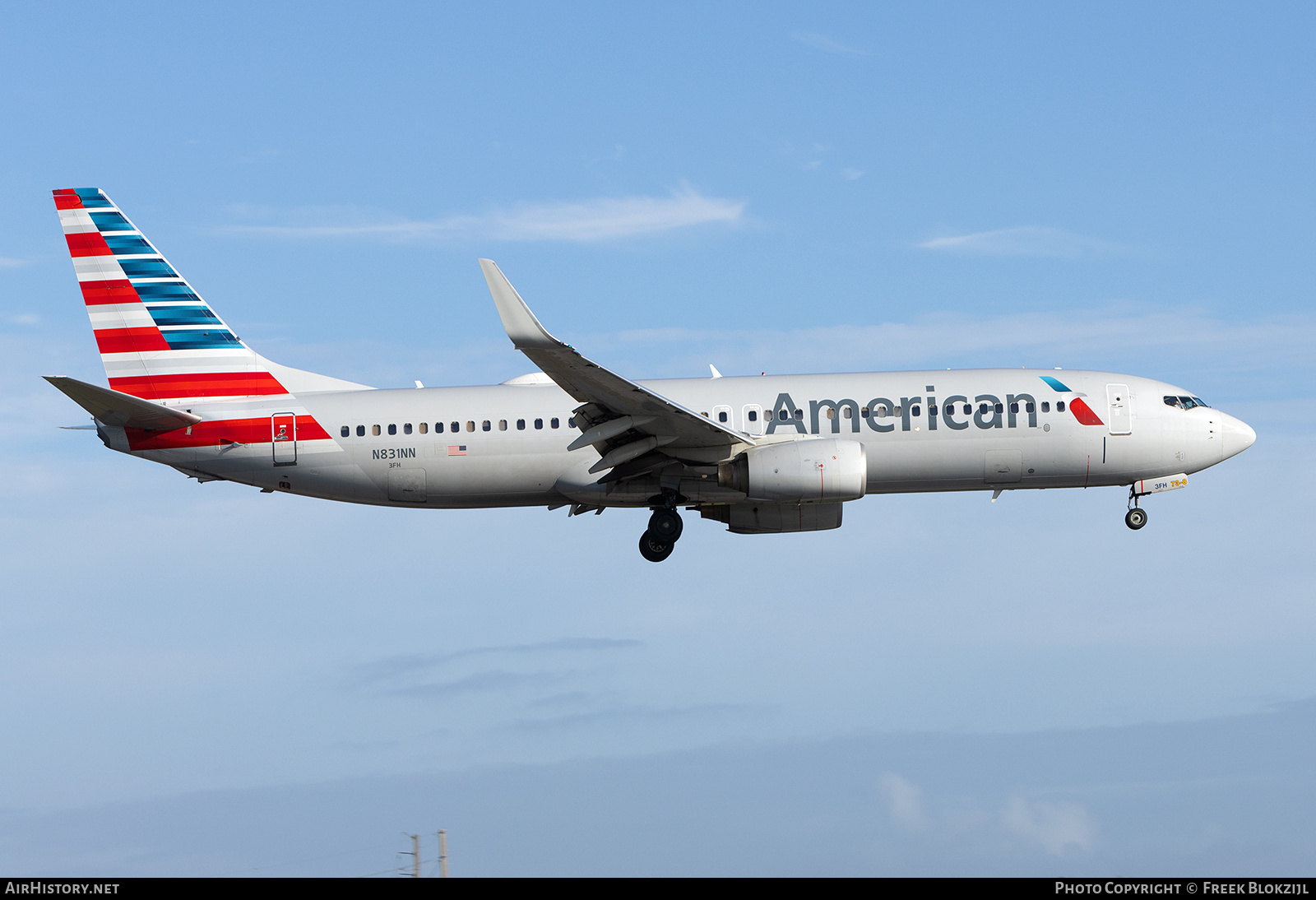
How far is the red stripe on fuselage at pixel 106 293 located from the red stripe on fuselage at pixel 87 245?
837mm

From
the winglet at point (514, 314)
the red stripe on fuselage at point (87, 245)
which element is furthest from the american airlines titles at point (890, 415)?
the red stripe on fuselage at point (87, 245)

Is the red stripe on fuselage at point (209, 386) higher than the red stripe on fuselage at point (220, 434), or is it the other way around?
the red stripe on fuselage at point (209, 386)

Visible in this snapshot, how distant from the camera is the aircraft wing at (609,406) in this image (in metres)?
29.5

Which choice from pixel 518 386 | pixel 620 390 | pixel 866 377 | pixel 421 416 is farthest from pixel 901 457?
pixel 421 416

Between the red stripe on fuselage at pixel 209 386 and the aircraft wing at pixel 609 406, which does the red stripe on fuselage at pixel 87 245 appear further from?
the aircraft wing at pixel 609 406

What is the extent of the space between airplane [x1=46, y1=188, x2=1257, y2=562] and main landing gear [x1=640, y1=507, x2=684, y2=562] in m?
0.04

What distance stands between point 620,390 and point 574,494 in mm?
4303

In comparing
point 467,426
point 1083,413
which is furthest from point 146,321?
point 1083,413

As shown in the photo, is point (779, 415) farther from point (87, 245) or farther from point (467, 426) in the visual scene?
point (87, 245)

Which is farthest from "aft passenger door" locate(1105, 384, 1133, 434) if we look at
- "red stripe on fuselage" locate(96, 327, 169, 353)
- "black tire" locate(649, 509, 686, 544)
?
"red stripe on fuselage" locate(96, 327, 169, 353)

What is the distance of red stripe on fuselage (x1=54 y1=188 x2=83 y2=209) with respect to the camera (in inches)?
1538

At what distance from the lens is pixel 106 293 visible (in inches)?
1518

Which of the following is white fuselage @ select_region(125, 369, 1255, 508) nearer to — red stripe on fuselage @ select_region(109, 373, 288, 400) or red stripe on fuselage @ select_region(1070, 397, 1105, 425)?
red stripe on fuselage @ select_region(1070, 397, 1105, 425)
